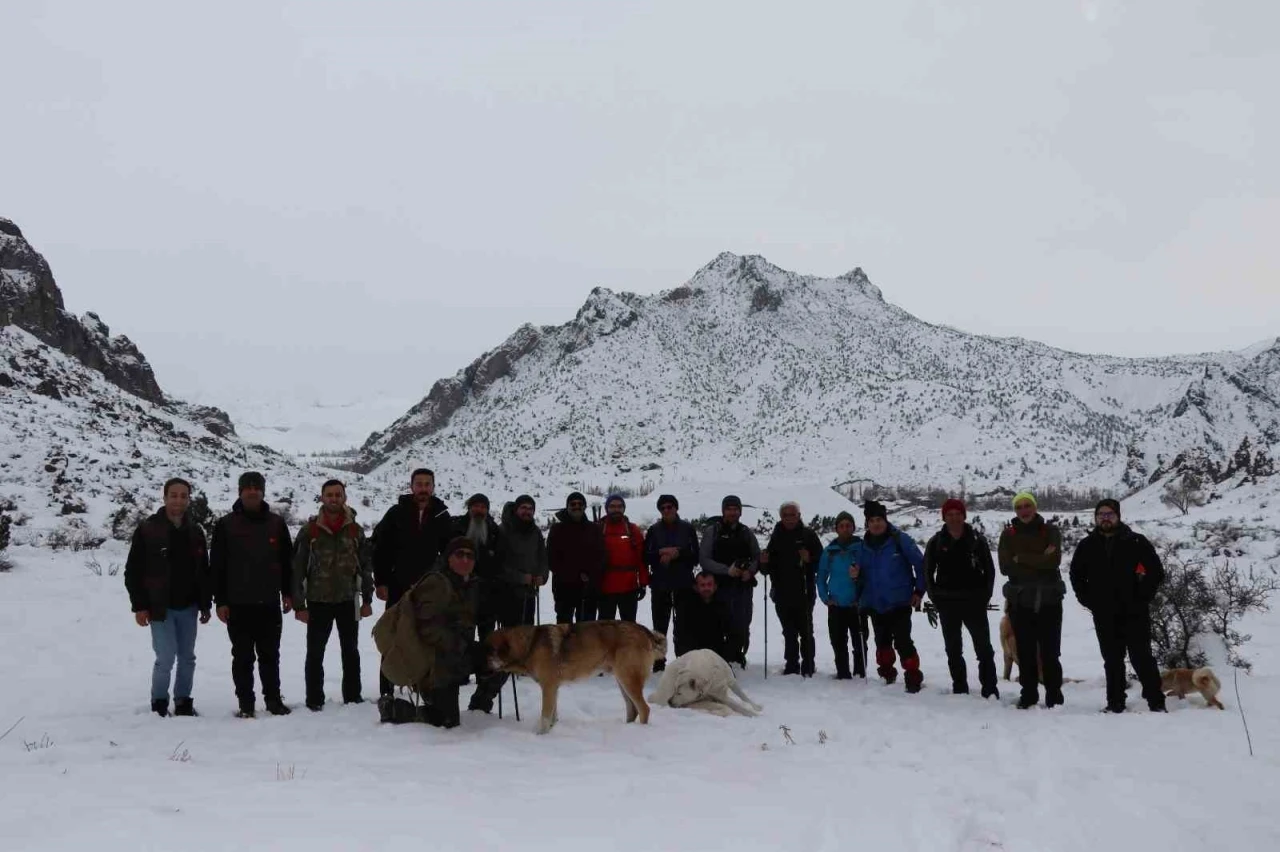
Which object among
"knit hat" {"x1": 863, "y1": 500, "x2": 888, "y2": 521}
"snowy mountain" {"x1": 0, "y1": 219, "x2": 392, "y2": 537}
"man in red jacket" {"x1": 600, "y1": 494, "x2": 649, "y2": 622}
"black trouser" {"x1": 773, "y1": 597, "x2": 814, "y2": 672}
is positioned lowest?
"black trouser" {"x1": 773, "y1": 597, "x2": 814, "y2": 672}

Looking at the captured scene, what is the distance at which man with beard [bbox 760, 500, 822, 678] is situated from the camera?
8906 mm

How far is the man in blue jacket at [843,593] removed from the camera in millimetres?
8617

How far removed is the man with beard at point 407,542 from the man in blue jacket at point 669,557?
2569 mm

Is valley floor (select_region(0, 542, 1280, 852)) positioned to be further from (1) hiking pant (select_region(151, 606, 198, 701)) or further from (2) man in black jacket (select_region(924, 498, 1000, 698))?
(2) man in black jacket (select_region(924, 498, 1000, 698))

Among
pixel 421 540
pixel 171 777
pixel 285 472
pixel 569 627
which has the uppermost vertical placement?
pixel 285 472

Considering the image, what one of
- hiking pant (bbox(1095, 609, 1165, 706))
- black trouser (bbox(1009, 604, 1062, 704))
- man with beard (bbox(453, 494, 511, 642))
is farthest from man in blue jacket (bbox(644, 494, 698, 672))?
hiking pant (bbox(1095, 609, 1165, 706))

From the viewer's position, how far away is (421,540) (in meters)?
7.26

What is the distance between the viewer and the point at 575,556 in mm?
8422

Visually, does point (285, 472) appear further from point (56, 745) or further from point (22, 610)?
point (56, 745)

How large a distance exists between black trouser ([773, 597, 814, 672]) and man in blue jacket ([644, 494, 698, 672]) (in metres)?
1.09

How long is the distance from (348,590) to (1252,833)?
6357mm

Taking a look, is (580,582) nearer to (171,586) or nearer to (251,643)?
(251,643)

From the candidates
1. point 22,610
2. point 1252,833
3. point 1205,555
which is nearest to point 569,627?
point 1252,833

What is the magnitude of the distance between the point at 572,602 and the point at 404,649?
258cm
